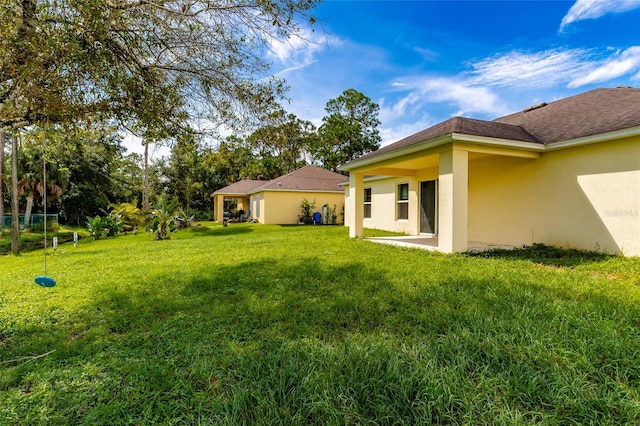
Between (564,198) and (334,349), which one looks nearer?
(334,349)

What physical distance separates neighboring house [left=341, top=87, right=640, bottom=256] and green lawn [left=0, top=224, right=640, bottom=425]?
1569mm

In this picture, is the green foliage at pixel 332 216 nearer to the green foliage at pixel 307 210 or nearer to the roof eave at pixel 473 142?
the green foliage at pixel 307 210

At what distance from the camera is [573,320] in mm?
3434

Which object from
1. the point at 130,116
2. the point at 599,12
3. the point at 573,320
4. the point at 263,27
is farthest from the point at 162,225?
the point at 599,12

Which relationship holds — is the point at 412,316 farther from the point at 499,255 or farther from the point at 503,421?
the point at 499,255

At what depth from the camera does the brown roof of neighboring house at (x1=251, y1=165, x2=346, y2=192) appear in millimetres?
22453

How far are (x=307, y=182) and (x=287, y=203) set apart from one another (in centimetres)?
244

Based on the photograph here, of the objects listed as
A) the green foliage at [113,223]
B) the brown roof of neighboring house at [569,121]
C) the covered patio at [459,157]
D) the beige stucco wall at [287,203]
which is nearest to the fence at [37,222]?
the green foliage at [113,223]

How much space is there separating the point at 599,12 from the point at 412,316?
11208 mm

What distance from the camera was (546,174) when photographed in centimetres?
823

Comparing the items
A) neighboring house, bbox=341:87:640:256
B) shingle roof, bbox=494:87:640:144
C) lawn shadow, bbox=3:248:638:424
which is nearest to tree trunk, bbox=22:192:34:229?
lawn shadow, bbox=3:248:638:424

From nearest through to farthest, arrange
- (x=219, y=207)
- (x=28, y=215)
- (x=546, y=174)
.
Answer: (x=546, y=174) → (x=28, y=215) → (x=219, y=207)

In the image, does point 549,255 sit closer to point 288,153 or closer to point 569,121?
point 569,121

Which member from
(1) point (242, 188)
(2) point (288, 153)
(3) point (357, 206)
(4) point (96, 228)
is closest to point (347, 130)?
(2) point (288, 153)
